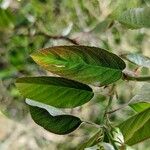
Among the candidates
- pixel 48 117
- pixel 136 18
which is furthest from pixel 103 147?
pixel 136 18

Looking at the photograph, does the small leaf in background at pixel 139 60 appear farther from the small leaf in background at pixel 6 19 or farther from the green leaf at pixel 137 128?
the small leaf in background at pixel 6 19

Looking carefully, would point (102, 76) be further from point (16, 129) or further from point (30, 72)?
point (16, 129)

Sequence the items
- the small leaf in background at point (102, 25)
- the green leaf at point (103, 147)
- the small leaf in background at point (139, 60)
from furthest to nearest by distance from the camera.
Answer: the small leaf in background at point (102, 25), the small leaf in background at point (139, 60), the green leaf at point (103, 147)

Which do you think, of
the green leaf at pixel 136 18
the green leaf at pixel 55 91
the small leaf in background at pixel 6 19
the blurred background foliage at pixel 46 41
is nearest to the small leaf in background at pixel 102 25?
the blurred background foliage at pixel 46 41

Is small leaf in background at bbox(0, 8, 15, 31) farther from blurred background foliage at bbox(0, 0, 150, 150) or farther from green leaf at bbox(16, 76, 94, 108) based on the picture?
green leaf at bbox(16, 76, 94, 108)

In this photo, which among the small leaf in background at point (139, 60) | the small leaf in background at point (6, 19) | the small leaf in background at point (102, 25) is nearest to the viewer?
the small leaf in background at point (139, 60)

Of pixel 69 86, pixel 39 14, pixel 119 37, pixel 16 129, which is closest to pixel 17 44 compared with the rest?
pixel 39 14

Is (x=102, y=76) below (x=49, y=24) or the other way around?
the other way around
